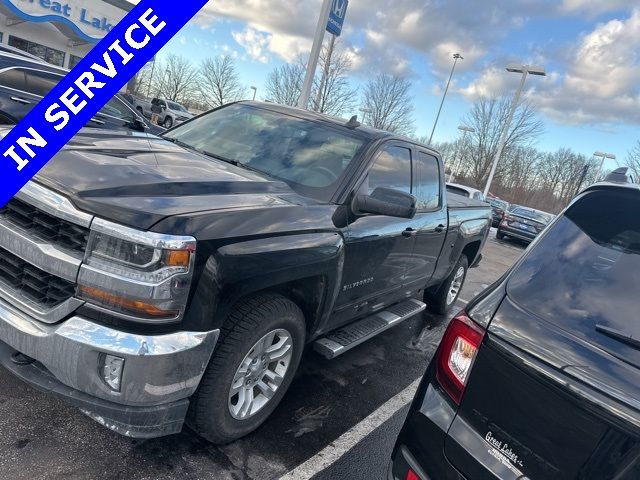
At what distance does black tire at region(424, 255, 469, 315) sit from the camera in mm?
5893

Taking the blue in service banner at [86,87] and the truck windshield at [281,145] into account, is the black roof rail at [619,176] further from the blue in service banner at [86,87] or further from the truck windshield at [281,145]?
the blue in service banner at [86,87]

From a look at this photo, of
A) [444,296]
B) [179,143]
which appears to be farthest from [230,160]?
[444,296]

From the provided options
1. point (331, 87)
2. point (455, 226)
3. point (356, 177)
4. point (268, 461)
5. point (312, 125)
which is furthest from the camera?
point (331, 87)

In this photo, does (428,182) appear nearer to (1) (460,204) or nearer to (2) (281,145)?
(1) (460,204)

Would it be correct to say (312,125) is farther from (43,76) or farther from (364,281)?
(43,76)

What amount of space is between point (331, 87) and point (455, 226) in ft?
74.9

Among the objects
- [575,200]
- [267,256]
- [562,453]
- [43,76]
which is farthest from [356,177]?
[43,76]

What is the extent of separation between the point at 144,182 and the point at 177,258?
1.79 ft

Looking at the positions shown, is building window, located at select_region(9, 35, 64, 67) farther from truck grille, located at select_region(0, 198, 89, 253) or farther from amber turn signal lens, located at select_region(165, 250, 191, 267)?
amber turn signal lens, located at select_region(165, 250, 191, 267)

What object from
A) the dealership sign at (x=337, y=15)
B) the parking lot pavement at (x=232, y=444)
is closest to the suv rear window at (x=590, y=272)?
the parking lot pavement at (x=232, y=444)

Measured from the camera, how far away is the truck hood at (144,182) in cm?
211

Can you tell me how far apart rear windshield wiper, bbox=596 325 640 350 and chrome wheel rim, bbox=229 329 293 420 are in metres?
1.63

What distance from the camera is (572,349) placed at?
1600mm

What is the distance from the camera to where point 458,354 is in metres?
1.90
